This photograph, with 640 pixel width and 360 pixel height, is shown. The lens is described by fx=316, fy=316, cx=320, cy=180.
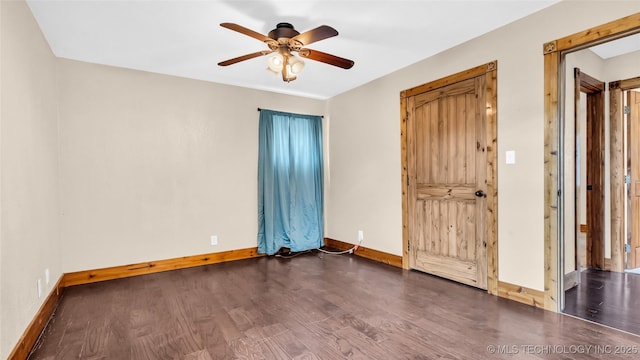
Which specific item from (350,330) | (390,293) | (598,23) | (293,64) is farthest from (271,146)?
(598,23)

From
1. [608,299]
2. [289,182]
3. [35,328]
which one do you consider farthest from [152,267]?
[608,299]

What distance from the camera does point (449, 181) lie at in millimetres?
3334

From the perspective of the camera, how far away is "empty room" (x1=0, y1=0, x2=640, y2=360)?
2170 mm

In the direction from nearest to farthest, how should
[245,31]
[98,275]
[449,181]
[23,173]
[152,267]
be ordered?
[23,173]
[245,31]
[449,181]
[98,275]
[152,267]

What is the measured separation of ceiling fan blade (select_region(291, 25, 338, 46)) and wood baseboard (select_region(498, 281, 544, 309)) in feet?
8.49

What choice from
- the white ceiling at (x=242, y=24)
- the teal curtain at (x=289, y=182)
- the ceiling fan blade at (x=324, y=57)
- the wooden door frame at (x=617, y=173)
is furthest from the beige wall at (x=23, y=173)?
the wooden door frame at (x=617, y=173)

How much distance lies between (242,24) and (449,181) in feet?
8.26

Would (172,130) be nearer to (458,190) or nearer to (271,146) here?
(271,146)

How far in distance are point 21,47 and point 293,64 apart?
6.21 ft

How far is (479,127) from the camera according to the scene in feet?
9.98

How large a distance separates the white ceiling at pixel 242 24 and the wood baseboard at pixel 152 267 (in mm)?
2300

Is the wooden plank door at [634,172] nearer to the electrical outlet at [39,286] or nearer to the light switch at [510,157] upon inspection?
the light switch at [510,157]

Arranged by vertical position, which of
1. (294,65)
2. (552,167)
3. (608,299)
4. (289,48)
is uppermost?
(289,48)

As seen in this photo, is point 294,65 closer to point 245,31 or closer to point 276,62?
point 276,62
